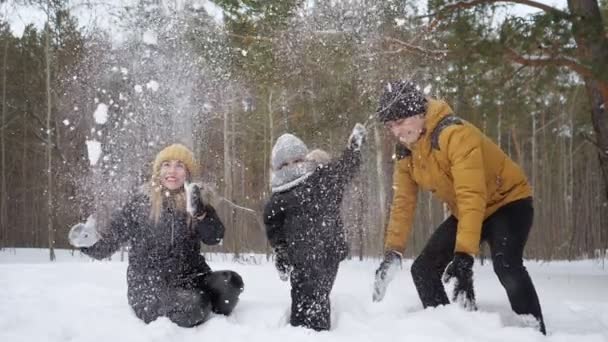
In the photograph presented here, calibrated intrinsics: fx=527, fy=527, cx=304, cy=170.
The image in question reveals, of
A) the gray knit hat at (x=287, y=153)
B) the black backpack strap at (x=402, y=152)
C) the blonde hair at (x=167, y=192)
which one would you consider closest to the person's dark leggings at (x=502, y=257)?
the black backpack strap at (x=402, y=152)

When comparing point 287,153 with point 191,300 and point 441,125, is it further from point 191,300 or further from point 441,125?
point 191,300

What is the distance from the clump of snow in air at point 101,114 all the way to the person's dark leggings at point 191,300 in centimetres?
858

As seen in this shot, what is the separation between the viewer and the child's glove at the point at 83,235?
9.57 feet

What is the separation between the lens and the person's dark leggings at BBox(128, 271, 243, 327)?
114 inches

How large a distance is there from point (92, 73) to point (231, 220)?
4.54 m

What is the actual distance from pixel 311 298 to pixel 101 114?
967 centimetres

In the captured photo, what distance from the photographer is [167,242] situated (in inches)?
122

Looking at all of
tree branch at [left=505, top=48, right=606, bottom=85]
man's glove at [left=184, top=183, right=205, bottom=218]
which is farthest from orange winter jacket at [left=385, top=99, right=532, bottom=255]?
tree branch at [left=505, top=48, right=606, bottom=85]

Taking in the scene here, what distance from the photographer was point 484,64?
464 centimetres

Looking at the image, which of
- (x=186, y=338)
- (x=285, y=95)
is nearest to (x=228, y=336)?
(x=186, y=338)

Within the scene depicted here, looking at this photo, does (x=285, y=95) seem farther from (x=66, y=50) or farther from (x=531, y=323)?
(x=531, y=323)

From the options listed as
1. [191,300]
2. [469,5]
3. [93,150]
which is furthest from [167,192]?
[93,150]

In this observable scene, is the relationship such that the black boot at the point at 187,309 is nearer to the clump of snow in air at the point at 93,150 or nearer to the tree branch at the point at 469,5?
the tree branch at the point at 469,5

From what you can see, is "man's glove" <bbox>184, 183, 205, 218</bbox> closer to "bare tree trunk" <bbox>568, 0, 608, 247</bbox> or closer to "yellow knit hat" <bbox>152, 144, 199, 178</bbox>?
"yellow knit hat" <bbox>152, 144, 199, 178</bbox>
